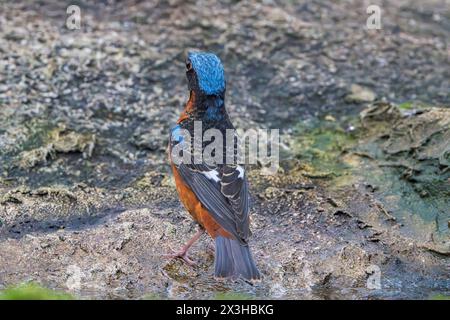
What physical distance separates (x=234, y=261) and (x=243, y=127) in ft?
8.89

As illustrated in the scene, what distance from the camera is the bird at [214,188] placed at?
18.6 feet

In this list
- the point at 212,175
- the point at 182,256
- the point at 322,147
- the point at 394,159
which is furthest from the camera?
the point at 322,147

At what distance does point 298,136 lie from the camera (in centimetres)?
808

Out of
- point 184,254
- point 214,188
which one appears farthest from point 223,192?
point 184,254

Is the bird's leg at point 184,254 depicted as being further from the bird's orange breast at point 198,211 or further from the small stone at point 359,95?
A: the small stone at point 359,95

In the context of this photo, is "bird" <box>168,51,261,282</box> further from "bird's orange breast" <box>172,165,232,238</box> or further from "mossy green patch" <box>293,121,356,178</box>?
"mossy green patch" <box>293,121,356,178</box>

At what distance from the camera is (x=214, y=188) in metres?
6.02

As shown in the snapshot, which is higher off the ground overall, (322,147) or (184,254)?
(322,147)

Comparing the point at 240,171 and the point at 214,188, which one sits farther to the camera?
the point at 240,171

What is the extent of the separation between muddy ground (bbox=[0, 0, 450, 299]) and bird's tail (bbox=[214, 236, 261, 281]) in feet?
0.65

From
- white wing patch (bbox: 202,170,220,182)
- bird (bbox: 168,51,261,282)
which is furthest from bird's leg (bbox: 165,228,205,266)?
white wing patch (bbox: 202,170,220,182)

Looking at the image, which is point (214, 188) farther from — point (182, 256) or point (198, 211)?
point (182, 256)

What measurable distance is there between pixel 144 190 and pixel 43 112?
157cm
